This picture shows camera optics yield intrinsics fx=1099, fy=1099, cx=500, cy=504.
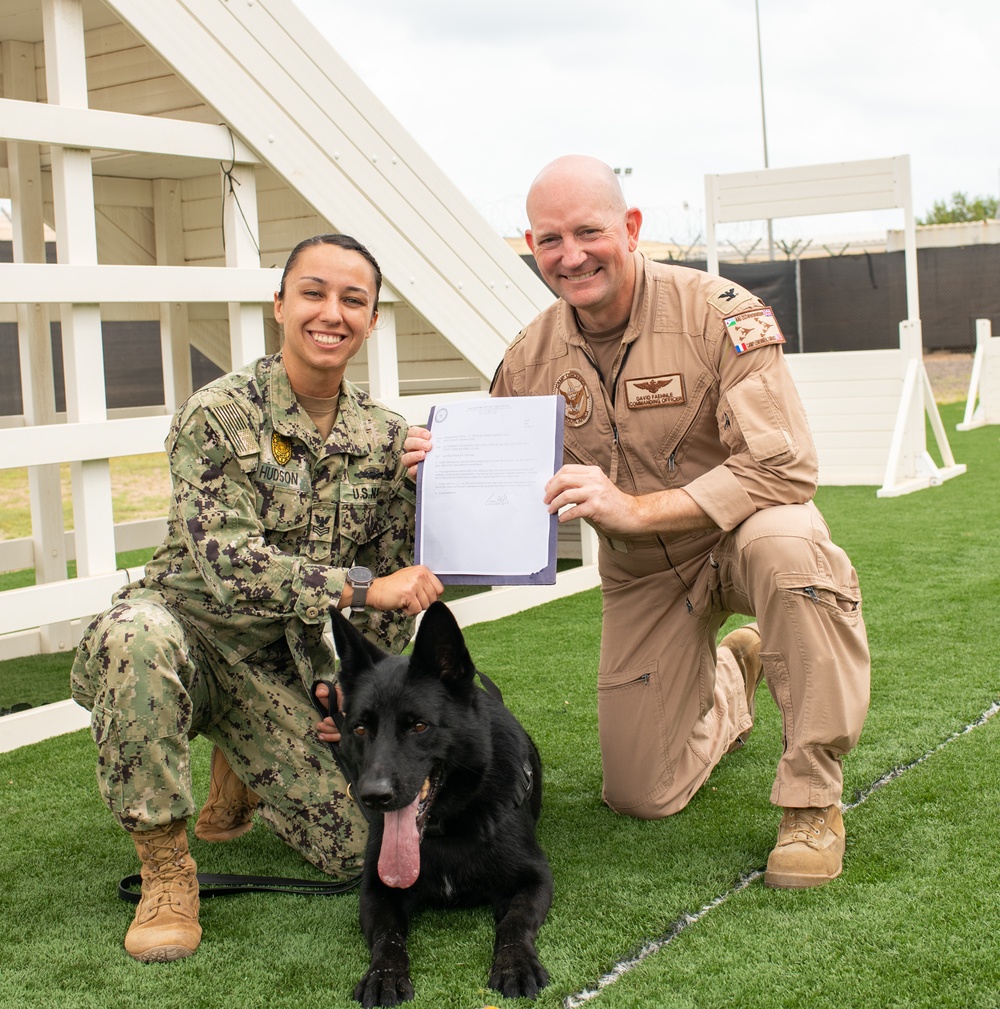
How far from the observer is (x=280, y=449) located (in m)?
2.51

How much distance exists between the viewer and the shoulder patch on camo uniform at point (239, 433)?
2.41 metres

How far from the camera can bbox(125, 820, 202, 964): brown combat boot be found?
2.11 metres

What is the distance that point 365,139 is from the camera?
434cm

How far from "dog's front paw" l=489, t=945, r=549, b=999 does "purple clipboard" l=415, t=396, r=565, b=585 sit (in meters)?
0.77

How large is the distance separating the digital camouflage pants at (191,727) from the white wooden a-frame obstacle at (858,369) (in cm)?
651

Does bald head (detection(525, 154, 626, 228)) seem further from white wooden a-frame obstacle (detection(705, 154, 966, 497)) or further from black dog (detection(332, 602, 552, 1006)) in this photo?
white wooden a-frame obstacle (detection(705, 154, 966, 497))

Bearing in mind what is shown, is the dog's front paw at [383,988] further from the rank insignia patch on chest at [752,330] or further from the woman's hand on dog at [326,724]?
the rank insignia patch on chest at [752,330]

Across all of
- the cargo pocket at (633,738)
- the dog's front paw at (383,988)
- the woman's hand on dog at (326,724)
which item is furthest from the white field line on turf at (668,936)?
the woman's hand on dog at (326,724)

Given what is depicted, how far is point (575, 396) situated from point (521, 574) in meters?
0.54

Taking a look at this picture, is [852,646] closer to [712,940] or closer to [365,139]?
[712,940]

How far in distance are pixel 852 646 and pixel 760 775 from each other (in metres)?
0.73

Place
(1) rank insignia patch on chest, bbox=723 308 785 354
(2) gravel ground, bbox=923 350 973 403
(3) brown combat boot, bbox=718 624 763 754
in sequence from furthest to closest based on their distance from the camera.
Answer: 1. (2) gravel ground, bbox=923 350 973 403
2. (3) brown combat boot, bbox=718 624 763 754
3. (1) rank insignia patch on chest, bbox=723 308 785 354

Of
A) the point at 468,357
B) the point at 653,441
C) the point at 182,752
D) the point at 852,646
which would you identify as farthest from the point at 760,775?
the point at 468,357

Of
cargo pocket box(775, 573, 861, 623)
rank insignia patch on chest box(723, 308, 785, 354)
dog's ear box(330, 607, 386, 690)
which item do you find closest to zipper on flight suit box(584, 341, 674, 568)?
rank insignia patch on chest box(723, 308, 785, 354)
